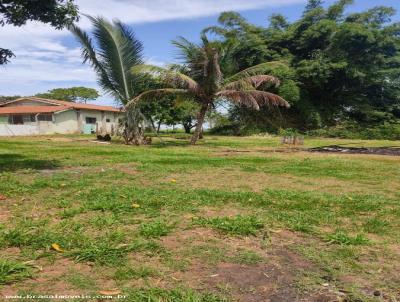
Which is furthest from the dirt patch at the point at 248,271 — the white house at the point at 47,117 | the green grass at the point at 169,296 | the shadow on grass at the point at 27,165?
the white house at the point at 47,117

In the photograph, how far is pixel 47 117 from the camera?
37.3 meters

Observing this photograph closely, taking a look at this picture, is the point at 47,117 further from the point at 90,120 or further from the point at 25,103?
the point at 25,103

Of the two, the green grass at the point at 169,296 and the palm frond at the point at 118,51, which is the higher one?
the palm frond at the point at 118,51

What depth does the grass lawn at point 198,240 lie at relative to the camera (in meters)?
2.75

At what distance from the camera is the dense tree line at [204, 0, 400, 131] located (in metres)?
30.8

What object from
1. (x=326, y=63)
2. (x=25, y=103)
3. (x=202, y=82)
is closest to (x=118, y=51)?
(x=202, y=82)

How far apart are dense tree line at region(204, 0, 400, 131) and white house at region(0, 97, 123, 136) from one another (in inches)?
471

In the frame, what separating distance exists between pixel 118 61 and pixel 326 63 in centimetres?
1865

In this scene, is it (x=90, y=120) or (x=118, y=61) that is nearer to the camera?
(x=118, y=61)

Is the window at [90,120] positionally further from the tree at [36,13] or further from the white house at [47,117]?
the tree at [36,13]

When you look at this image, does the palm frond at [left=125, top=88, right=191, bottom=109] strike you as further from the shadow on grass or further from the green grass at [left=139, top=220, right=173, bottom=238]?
the green grass at [left=139, top=220, right=173, bottom=238]

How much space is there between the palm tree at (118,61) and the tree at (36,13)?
26.6ft

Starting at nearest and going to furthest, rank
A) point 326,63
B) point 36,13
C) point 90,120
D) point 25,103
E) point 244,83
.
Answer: point 36,13 → point 244,83 → point 326,63 → point 90,120 → point 25,103

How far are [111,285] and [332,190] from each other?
4421 mm
